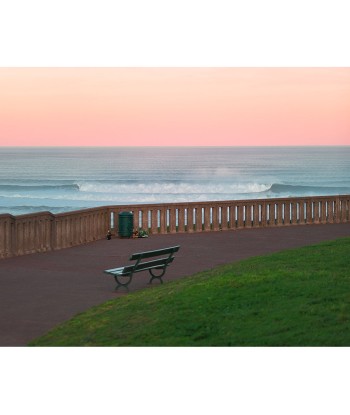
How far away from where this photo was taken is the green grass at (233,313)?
9.50m

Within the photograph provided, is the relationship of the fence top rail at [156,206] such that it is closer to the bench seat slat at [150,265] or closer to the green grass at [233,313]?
the bench seat slat at [150,265]

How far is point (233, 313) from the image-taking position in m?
10.6

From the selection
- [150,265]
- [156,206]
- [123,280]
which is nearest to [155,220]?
[156,206]

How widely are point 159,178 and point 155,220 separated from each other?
7136cm

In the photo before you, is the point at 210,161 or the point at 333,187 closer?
the point at 333,187

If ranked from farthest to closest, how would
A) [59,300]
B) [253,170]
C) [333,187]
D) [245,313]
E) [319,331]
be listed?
[253,170], [333,187], [59,300], [245,313], [319,331]

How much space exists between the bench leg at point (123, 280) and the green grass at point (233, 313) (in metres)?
0.74

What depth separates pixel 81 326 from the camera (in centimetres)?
1116

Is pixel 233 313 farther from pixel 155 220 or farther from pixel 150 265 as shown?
pixel 155 220

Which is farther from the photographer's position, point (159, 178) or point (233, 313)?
point (159, 178)

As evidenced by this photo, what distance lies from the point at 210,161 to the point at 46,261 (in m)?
98.0

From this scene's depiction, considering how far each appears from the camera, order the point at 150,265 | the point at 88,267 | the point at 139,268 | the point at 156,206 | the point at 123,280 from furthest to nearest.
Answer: the point at 156,206
the point at 88,267
the point at 123,280
the point at 150,265
the point at 139,268

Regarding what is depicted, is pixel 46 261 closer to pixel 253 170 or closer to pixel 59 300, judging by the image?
pixel 59 300

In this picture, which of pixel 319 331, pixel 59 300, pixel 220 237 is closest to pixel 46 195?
pixel 220 237
